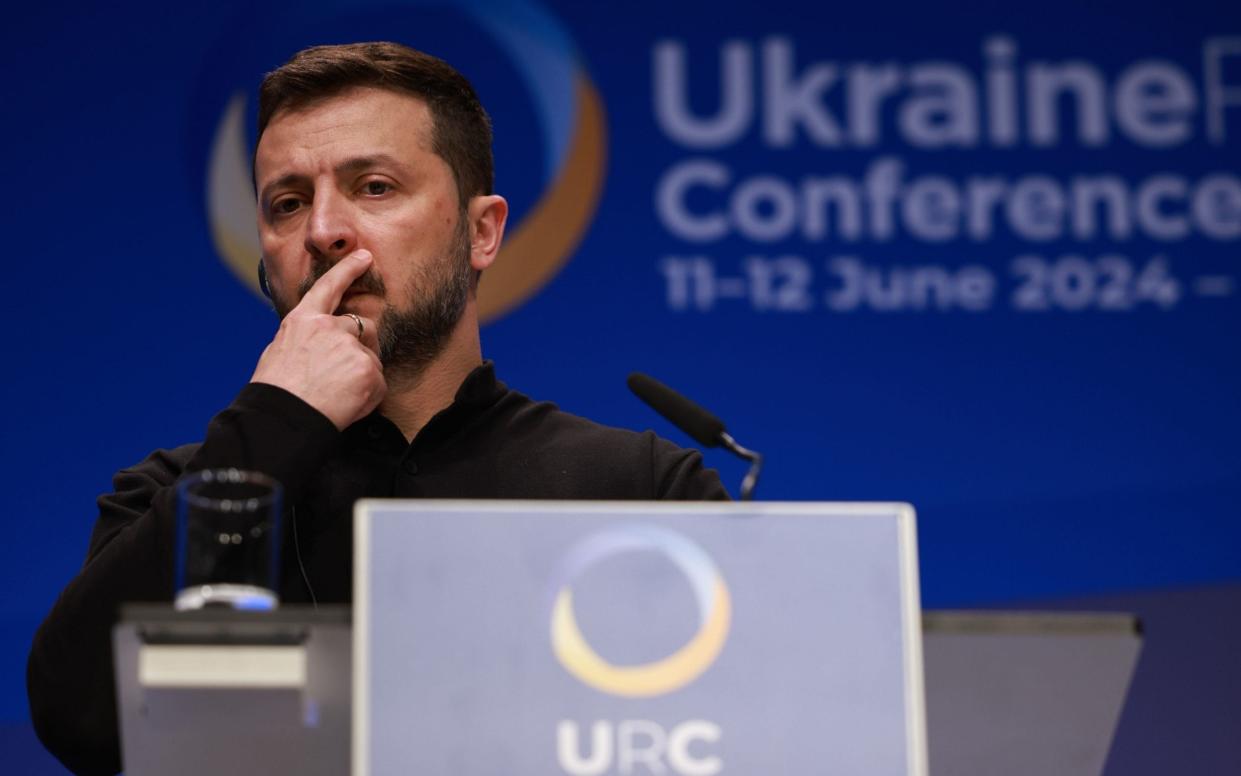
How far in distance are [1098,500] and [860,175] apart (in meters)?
0.87

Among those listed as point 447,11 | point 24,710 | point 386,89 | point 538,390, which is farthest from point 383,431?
point 447,11

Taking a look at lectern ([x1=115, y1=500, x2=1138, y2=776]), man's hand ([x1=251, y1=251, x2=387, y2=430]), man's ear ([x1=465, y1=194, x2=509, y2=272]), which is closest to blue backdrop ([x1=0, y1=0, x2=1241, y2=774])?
man's ear ([x1=465, y1=194, x2=509, y2=272])

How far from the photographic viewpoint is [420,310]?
2.50m

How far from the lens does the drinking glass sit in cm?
151

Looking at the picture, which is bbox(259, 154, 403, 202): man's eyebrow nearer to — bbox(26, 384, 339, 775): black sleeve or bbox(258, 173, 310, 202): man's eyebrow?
bbox(258, 173, 310, 202): man's eyebrow

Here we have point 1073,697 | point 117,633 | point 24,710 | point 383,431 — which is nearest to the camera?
point 117,633

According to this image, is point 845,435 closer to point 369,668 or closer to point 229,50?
point 229,50

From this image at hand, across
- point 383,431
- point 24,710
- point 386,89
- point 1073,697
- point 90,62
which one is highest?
point 90,62

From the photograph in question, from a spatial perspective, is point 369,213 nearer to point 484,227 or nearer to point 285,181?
point 285,181

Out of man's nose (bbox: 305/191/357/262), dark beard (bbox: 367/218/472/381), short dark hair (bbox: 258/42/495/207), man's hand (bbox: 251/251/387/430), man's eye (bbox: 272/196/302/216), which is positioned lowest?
man's hand (bbox: 251/251/387/430)

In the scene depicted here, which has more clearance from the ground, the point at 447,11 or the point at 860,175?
the point at 447,11

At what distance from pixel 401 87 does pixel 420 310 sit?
0.37m

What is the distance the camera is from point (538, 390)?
3.54 metres

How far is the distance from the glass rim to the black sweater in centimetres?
30
